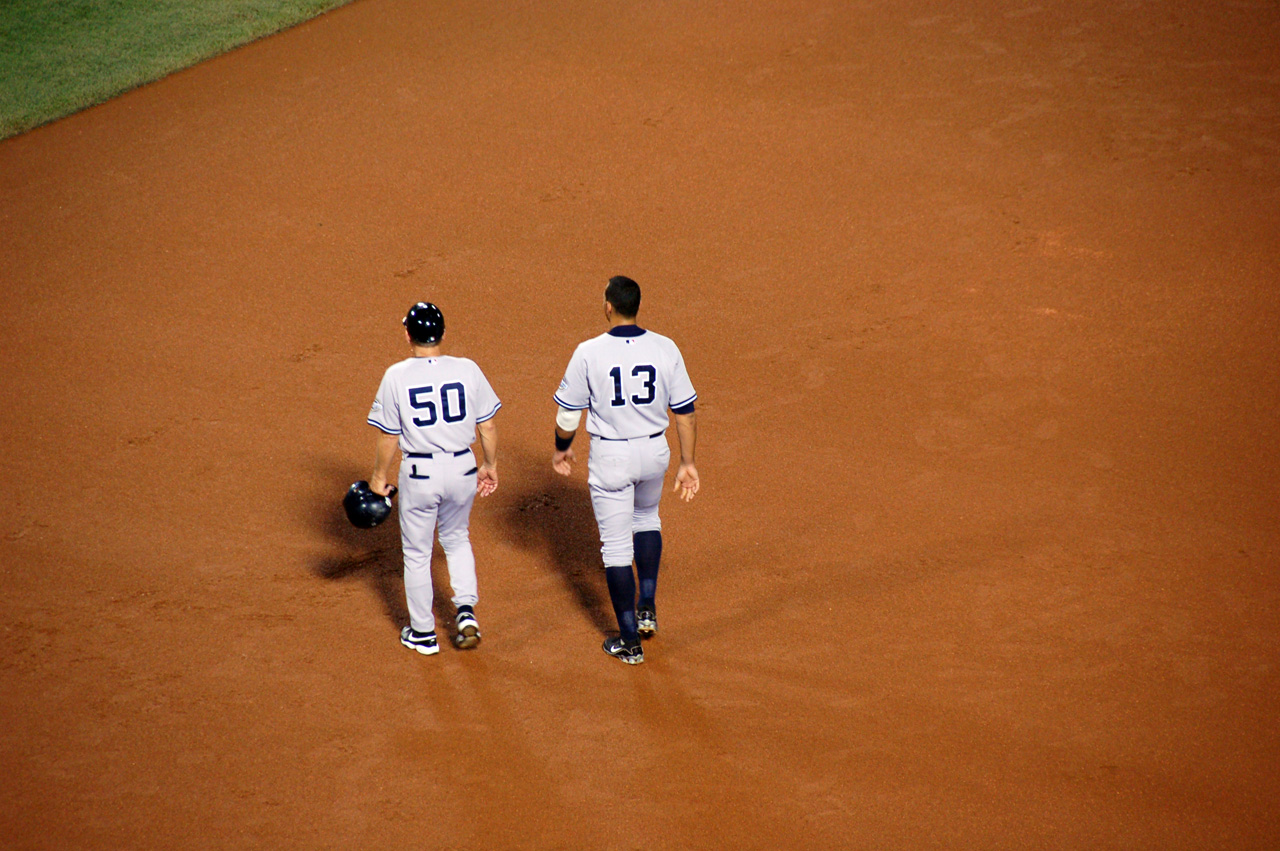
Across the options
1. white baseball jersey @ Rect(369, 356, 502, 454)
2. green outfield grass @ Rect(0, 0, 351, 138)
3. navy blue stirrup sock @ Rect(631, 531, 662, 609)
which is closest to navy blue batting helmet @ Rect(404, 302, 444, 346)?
white baseball jersey @ Rect(369, 356, 502, 454)

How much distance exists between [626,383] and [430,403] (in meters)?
1.00

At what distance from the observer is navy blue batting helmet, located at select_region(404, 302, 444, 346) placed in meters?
5.37

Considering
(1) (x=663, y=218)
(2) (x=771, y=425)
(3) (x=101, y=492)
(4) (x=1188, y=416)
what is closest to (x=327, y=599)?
(3) (x=101, y=492)

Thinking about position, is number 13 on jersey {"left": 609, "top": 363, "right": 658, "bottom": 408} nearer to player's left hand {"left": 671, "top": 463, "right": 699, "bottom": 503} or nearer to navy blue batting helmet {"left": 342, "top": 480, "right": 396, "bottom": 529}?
player's left hand {"left": 671, "top": 463, "right": 699, "bottom": 503}

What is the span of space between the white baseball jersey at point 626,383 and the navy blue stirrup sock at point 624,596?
744 mm

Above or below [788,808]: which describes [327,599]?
above

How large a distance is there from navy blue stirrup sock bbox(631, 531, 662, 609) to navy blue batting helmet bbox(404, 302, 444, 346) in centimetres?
160

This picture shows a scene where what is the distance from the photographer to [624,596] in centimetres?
568

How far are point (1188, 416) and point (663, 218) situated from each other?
16.5 feet

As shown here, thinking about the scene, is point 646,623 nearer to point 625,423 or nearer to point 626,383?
point 625,423

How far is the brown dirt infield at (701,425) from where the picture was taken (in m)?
4.95

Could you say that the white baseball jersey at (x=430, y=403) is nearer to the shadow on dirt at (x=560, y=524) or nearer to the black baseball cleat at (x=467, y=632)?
the black baseball cleat at (x=467, y=632)

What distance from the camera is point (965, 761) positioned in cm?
501

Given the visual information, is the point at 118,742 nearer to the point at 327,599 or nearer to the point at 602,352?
the point at 327,599
